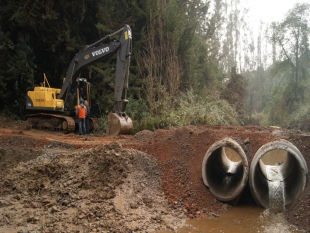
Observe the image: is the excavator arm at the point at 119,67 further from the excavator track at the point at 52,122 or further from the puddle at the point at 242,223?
the puddle at the point at 242,223

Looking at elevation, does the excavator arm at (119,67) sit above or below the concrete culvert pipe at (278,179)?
above

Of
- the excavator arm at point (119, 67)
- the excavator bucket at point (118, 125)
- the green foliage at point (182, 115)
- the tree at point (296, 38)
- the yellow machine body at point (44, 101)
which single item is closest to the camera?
the excavator bucket at point (118, 125)

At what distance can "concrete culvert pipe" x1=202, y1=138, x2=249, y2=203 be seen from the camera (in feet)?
24.6

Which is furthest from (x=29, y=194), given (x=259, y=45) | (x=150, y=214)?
(x=259, y=45)

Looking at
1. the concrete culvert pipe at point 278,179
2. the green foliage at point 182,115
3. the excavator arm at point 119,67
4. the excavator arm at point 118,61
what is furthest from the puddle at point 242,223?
the green foliage at point 182,115

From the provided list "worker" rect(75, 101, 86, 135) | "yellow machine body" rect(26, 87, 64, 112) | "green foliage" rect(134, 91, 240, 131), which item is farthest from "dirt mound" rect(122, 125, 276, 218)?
"yellow machine body" rect(26, 87, 64, 112)

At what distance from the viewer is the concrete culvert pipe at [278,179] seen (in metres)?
7.41

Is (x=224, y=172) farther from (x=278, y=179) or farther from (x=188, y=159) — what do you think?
(x=188, y=159)

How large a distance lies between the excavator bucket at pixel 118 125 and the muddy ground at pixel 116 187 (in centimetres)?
243

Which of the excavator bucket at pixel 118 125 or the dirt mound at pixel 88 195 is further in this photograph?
the excavator bucket at pixel 118 125

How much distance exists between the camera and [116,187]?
23.0 ft

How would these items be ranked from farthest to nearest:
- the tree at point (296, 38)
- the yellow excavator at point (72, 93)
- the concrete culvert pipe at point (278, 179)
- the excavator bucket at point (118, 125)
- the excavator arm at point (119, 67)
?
1. the tree at point (296, 38)
2. the yellow excavator at point (72, 93)
3. the excavator arm at point (119, 67)
4. the excavator bucket at point (118, 125)
5. the concrete culvert pipe at point (278, 179)

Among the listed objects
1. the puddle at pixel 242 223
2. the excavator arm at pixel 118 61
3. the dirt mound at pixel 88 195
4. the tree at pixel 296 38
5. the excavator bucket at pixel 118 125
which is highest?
the tree at pixel 296 38

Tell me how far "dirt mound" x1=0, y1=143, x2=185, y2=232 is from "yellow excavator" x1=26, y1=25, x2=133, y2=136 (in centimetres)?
455
